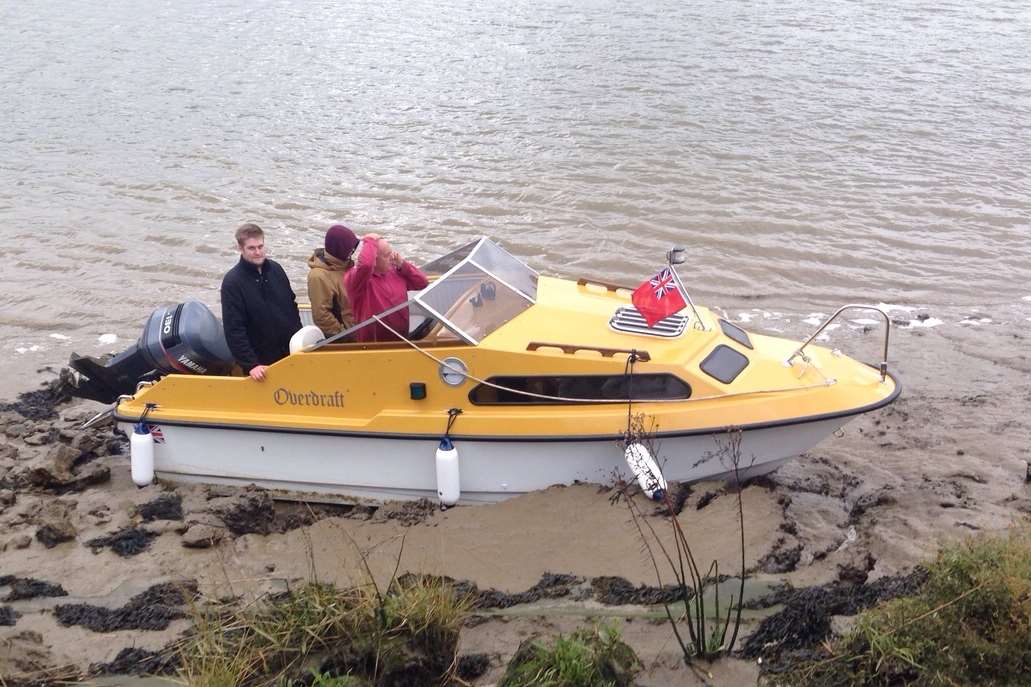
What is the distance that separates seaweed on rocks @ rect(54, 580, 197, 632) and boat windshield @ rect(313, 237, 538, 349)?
6.06 feet

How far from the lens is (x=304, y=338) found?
6543mm

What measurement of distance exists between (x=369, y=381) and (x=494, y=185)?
7.63 m

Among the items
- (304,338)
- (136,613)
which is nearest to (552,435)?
(304,338)

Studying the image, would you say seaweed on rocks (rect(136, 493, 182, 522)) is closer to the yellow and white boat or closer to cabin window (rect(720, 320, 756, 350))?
the yellow and white boat

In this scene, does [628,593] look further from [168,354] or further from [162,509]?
[168,354]

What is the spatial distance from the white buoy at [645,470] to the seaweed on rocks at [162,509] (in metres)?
3.07

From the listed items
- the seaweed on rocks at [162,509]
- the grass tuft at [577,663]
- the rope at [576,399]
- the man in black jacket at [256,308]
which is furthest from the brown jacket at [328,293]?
the grass tuft at [577,663]

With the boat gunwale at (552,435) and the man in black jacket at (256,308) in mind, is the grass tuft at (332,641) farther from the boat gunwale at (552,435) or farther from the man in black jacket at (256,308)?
the man in black jacket at (256,308)

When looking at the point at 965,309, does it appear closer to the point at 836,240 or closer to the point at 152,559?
the point at 836,240

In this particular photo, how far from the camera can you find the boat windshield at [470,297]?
6395mm

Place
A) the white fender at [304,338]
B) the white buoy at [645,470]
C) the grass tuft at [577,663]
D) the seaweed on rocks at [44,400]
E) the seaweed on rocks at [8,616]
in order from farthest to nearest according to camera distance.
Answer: the seaweed on rocks at [44,400], the white fender at [304,338], the white buoy at [645,470], the seaweed on rocks at [8,616], the grass tuft at [577,663]

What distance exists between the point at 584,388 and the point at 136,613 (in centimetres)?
293

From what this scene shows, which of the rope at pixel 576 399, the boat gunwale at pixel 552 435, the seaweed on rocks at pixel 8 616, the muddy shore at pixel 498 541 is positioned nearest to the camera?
the muddy shore at pixel 498 541

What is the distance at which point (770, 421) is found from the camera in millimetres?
5992
